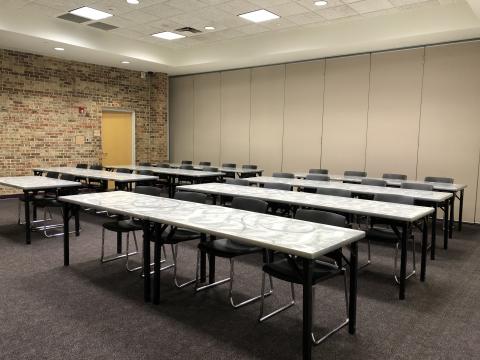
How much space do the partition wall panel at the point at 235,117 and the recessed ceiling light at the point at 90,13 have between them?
393 cm

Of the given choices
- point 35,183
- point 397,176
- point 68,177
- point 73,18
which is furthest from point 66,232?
point 397,176

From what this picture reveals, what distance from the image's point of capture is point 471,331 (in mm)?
3090

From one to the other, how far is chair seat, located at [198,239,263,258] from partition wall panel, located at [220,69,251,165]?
6.90m

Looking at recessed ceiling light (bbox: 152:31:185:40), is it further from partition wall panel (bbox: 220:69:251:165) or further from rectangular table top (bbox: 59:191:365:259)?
rectangular table top (bbox: 59:191:365:259)

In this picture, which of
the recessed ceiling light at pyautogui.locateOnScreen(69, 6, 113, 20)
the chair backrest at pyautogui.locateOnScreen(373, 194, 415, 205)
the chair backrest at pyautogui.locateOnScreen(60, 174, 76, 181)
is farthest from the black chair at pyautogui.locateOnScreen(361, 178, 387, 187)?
the recessed ceiling light at pyautogui.locateOnScreen(69, 6, 113, 20)

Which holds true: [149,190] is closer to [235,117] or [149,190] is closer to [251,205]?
[251,205]

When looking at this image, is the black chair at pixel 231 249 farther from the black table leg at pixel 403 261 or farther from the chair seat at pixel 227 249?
the black table leg at pixel 403 261

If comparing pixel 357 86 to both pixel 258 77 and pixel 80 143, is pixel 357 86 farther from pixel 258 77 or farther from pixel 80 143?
pixel 80 143

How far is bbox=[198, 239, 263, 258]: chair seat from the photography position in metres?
3.48

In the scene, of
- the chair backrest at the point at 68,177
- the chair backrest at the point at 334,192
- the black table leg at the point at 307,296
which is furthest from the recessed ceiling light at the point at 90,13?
the black table leg at the point at 307,296

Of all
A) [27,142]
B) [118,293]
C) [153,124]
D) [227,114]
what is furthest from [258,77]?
[118,293]

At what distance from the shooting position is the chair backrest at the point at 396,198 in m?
4.41

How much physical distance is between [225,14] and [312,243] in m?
5.75

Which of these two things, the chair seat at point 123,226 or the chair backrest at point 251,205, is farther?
the chair seat at point 123,226
